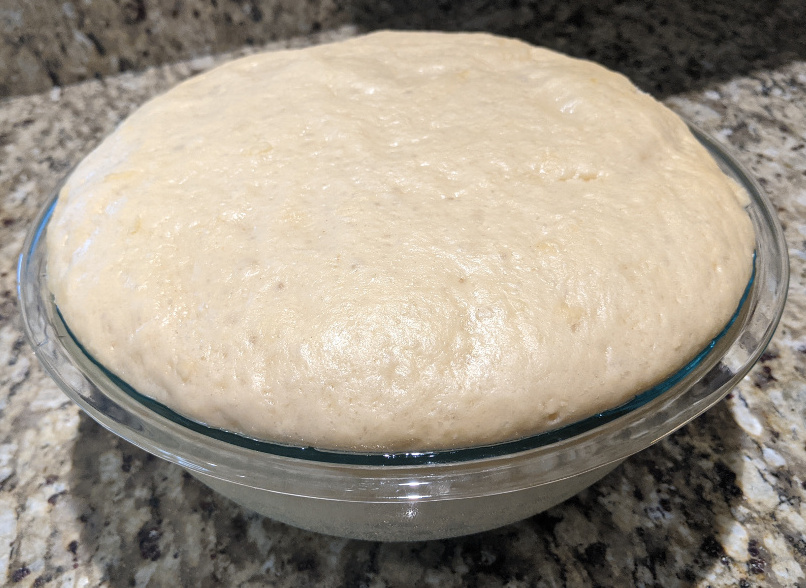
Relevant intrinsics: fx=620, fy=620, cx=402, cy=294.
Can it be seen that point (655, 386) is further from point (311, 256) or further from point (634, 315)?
point (311, 256)

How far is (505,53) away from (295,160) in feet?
1.28

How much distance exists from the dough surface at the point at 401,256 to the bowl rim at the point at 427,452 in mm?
16

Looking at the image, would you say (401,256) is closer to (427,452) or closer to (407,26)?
(427,452)

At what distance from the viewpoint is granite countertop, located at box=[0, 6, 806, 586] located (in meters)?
0.72

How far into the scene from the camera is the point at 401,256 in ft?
2.04

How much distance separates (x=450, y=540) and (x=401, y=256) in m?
0.36

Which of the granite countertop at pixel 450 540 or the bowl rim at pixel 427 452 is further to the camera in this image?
the granite countertop at pixel 450 540

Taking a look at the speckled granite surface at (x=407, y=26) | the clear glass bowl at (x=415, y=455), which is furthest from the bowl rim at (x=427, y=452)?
the speckled granite surface at (x=407, y=26)

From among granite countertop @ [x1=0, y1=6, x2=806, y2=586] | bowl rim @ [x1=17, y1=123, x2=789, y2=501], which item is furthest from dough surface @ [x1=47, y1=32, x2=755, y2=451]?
granite countertop @ [x1=0, y1=6, x2=806, y2=586]

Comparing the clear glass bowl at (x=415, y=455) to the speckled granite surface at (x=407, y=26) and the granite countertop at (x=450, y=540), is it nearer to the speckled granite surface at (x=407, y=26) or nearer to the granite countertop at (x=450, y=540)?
the granite countertop at (x=450, y=540)

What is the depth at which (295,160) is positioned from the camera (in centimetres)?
73

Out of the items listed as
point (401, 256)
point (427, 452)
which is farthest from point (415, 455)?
point (401, 256)

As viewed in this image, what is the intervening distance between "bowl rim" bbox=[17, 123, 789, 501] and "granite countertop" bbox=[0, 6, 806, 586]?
229mm

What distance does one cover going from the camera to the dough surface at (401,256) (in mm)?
573
